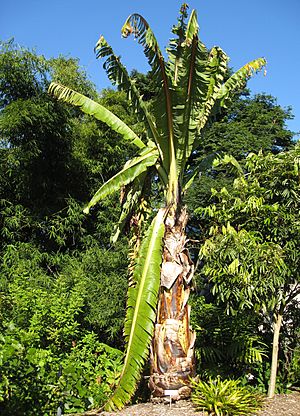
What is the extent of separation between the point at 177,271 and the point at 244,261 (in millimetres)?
936

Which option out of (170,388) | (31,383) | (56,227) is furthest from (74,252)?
(31,383)

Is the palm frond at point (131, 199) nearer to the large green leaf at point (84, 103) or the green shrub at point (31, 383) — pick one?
the large green leaf at point (84, 103)

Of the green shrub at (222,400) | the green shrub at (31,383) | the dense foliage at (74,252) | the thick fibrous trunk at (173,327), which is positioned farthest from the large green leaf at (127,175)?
the green shrub at (222,400)

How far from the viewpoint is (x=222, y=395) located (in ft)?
18.1

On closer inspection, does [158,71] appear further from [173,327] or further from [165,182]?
[173,327]

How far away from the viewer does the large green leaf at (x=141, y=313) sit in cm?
522

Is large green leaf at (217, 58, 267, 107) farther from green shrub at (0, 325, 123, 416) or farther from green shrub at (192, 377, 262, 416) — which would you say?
green shrub at (0, 325, 123, 416)

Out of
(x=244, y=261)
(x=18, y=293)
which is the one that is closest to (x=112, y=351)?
(x=18, y=293)

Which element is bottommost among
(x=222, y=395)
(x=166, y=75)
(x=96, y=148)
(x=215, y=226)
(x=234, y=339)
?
(x=222, y=395)

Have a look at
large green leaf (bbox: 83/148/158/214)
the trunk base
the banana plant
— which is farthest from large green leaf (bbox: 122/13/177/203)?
the trunk base

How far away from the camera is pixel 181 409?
5.40 m

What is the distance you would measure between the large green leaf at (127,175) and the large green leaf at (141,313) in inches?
28.8

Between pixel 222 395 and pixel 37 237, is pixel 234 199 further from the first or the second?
pixel 37 237

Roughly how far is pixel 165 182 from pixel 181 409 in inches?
125
